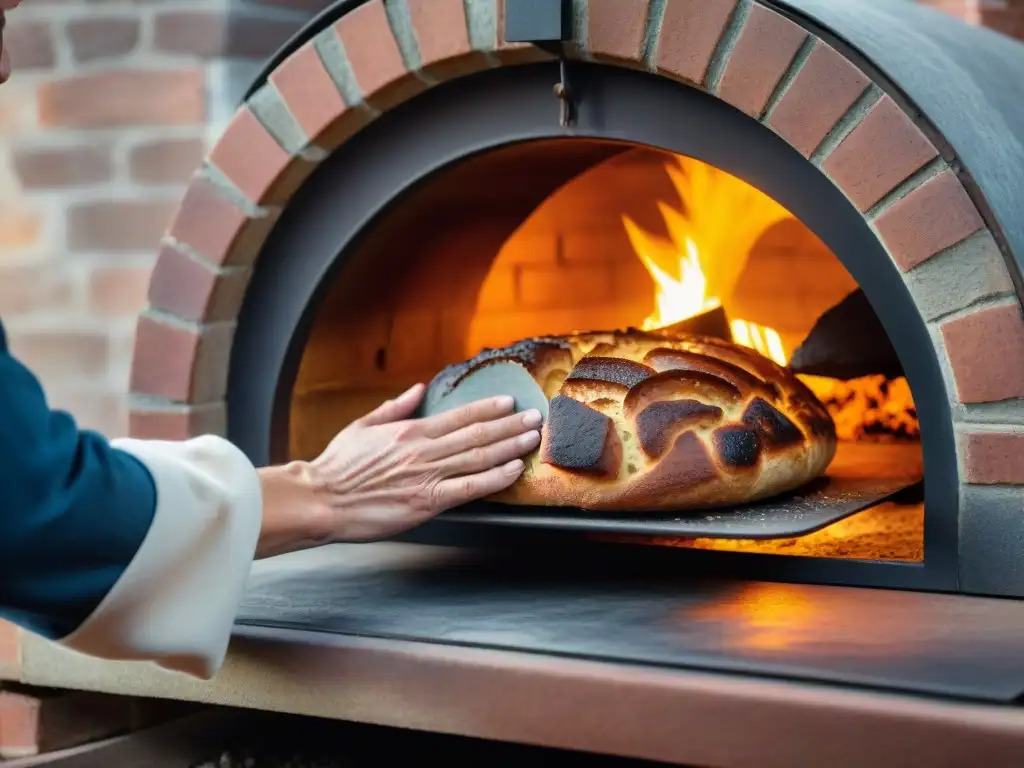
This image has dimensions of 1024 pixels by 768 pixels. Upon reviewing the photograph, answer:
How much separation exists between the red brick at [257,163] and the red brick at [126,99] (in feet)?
1.08

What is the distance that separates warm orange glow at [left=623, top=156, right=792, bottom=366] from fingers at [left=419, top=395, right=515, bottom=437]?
0.54m

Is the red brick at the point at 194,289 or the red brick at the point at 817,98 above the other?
the red brick at the point at 817,98

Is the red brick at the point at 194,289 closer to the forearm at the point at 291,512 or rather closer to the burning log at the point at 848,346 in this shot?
the forearm at the point at 291,512

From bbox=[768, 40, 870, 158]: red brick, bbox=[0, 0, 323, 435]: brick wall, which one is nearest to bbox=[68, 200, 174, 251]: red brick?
bbox=[0, 0, 323, 435]: brick wall


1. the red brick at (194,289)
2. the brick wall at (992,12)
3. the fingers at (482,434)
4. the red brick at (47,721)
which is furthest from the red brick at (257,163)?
the brick wall at (992,12)

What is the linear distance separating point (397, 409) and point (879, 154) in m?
0.60

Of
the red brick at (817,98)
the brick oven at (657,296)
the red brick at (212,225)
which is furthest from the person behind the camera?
the red brick at (212,225)

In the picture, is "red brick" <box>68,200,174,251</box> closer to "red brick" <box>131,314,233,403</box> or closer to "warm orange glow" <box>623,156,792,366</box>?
"red brick" <box>131,314,233,403</box>

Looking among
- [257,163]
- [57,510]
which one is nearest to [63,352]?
[257,163]

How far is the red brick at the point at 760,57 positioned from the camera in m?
1.41

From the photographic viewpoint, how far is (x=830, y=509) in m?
1.46

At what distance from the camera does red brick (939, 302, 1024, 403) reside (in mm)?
1321

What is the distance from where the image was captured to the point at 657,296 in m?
2.04

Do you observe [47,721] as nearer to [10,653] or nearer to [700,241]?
[10,653]
